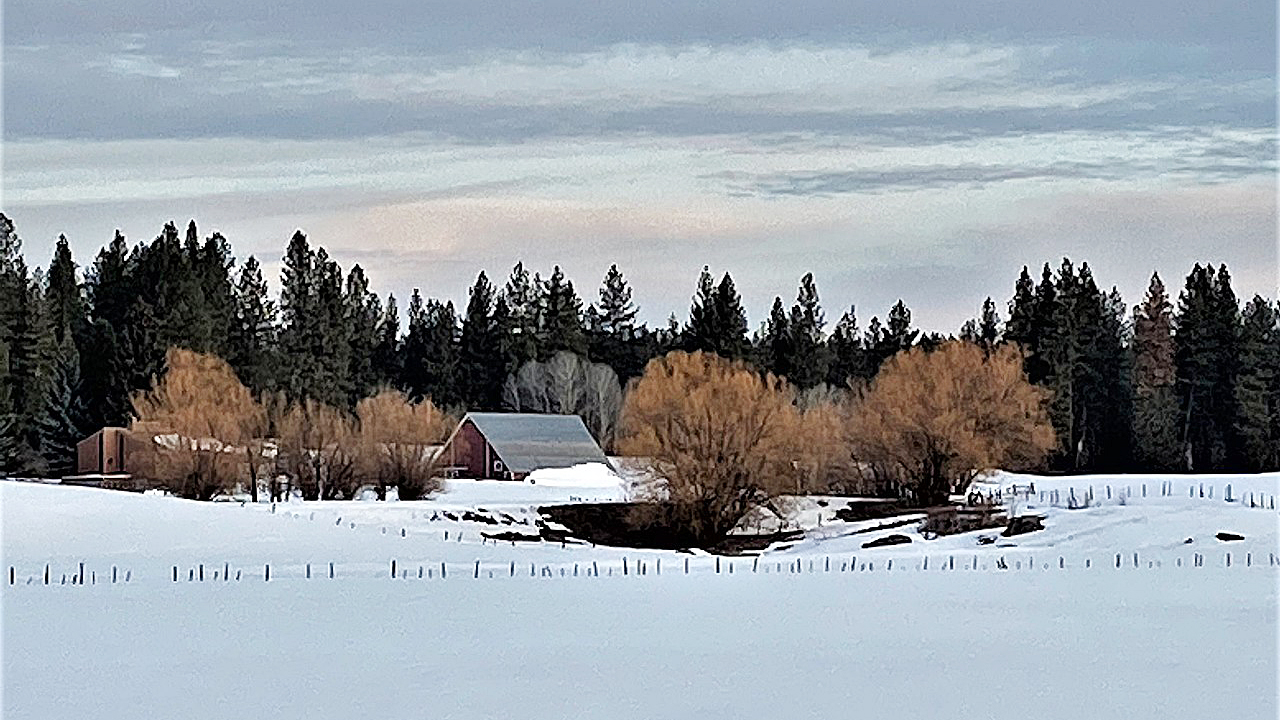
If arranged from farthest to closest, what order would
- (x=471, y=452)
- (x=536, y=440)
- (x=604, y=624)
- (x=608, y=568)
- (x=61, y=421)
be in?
(x=61, y=421) < (x=471, y=452) < (x=536, y=440) < (x=608, y=568) < (x=604, y=624)

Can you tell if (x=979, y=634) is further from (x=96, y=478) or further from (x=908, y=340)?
(x=908, y=340)

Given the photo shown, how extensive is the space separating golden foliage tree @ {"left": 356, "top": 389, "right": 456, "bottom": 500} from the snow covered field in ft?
55.4

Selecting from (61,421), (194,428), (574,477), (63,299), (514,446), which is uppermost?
(63,299)

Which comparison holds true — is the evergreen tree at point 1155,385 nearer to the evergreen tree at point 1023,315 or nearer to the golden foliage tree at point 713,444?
the evergreen tree at point 1023,315

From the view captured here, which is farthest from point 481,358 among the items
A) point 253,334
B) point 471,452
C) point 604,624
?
point 604,624

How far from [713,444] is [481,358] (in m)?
47.6

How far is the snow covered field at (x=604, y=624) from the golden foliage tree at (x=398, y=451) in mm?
16891

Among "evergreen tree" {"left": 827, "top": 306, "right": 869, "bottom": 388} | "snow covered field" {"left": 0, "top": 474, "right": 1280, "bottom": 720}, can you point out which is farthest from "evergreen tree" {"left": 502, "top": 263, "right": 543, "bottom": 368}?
"snow covered field" {"left": 0, "top": 474, "right": 1280, "bottom": 720}

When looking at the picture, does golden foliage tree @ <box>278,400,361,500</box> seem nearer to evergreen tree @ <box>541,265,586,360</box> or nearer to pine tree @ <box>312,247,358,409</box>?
pine tree @ <box>312,247,358,409</box>

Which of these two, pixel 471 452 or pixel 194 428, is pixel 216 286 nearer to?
pixel 471 452

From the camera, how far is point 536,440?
247 ft

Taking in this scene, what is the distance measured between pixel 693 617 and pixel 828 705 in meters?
8.22

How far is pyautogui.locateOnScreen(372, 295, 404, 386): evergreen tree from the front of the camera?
10025 centimetres

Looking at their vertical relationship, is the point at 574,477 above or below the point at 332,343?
below
